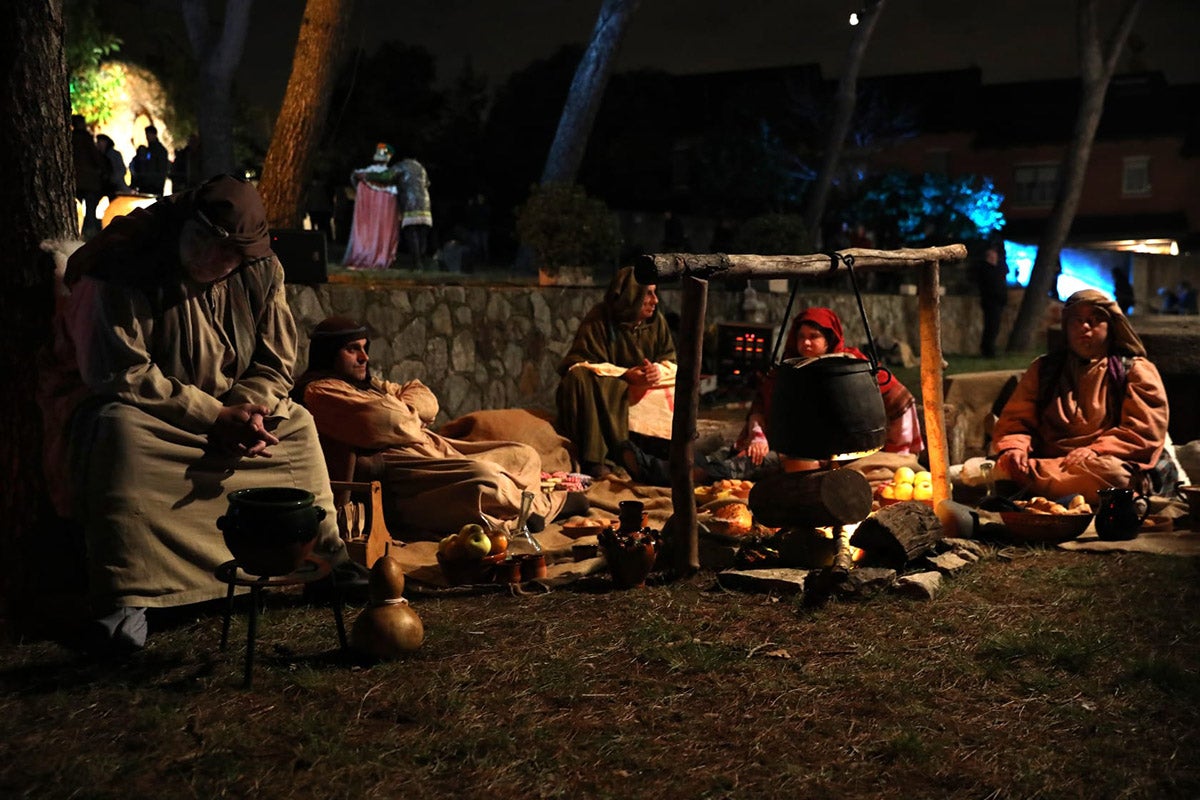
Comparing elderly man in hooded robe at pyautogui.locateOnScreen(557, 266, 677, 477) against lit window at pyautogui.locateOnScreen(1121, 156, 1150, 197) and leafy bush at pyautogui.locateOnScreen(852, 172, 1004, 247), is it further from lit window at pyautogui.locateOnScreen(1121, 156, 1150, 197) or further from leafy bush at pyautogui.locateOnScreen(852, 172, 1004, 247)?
lit window at pyautogui.locateOnScreen(1121, 156, 1150, 197)

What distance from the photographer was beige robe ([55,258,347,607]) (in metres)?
4.40

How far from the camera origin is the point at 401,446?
255 inches

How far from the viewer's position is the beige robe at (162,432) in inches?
173

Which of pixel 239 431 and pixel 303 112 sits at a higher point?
pixel 303 112

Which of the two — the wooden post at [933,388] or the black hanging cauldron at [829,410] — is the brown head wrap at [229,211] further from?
the wooden post at [933,388]

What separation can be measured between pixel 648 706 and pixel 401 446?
2797mm

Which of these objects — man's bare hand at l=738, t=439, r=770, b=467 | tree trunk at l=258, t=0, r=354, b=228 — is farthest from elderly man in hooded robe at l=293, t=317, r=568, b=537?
tree trunk at l=258, t=0, r=354, b=228

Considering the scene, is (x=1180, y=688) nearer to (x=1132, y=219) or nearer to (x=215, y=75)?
(x=215, y=75)

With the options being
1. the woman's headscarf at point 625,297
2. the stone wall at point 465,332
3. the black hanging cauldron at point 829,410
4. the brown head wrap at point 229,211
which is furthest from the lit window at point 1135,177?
the brown head wrap at point 229,211

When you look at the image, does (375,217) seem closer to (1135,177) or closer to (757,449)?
(757,449)

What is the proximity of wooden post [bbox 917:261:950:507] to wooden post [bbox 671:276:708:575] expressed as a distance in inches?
63.5

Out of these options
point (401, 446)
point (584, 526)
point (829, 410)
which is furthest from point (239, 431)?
point (584, 526)

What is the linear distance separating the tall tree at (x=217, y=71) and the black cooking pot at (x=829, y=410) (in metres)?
9.62

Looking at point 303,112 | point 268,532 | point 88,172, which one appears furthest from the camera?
point 88,172
